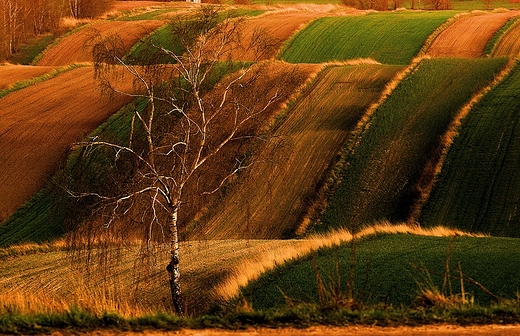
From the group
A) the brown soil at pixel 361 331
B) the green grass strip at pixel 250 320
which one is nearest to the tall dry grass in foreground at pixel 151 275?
the green grass strip at pixel 250 320

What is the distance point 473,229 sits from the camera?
29.1 meters

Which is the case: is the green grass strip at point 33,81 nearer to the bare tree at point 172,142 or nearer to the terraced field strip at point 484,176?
the terraced field strip at point 484,176

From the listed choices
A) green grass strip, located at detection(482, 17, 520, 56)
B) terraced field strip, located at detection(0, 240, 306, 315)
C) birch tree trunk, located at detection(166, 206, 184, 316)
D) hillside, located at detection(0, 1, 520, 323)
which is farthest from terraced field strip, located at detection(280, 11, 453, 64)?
birch tree trunk, located at detection(166, 206, 184, 316)

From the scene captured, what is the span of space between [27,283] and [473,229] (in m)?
14.1

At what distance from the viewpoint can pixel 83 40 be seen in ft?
242

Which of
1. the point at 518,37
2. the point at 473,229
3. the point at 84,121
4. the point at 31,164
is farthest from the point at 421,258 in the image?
the point at 518,37

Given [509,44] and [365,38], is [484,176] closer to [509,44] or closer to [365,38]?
[509,44]

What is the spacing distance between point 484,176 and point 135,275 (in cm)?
1541

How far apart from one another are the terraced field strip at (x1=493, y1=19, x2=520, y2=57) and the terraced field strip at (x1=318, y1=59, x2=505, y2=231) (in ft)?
38.5

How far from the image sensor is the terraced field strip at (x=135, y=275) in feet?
63.2

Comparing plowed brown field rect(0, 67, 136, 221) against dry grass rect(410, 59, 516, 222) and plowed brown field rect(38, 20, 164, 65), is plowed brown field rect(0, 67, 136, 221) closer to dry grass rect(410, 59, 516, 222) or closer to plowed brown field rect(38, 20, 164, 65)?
dry grass rect(410, 59, 516, 222)

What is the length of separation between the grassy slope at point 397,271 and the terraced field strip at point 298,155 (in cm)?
583

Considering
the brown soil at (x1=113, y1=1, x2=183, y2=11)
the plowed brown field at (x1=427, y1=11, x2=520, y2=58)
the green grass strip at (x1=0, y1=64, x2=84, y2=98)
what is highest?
the brown soil at (x1=113, y1=1, x2=183, y2=11)

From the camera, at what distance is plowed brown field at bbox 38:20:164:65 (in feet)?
A: 228
